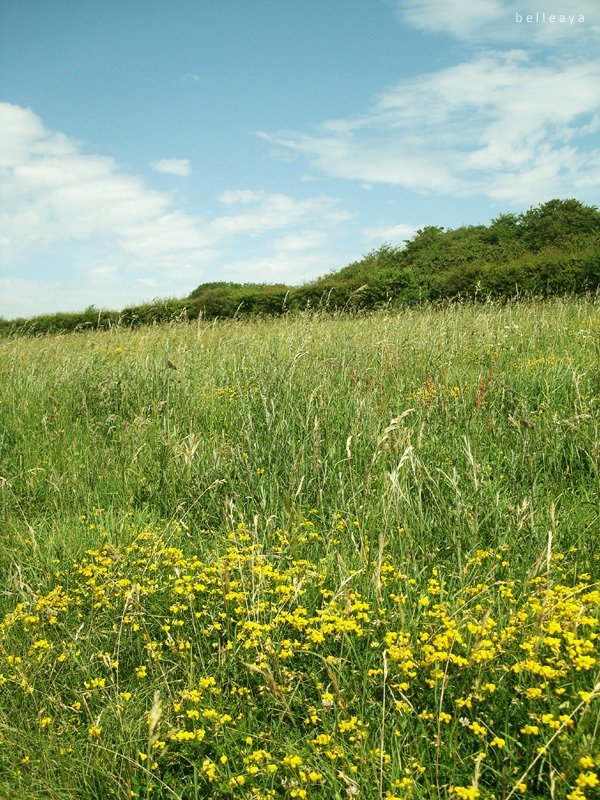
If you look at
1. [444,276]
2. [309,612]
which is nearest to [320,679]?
[309,612]

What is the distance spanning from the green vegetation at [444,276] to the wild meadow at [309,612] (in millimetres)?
5730

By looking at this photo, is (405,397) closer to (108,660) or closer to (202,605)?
(202,605)

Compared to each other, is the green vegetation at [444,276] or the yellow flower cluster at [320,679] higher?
the green vegetation at [444,276]

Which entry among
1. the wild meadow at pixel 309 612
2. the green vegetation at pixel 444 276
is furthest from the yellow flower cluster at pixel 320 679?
the green vegetation at pixel 444 276

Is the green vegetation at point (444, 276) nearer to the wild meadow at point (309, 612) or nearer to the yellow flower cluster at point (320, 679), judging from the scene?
the wild meadow at point (309, 612)

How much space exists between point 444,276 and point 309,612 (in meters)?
13.2

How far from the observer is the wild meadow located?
1.81m

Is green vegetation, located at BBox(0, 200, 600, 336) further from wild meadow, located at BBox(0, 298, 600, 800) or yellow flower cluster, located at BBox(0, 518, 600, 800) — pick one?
yellow flower cluster, located at BBox(0, 518, 600, 800)

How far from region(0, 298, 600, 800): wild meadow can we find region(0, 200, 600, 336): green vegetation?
5730 millimetres

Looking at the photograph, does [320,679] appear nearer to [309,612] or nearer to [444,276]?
[309,612]

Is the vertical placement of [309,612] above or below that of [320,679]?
above

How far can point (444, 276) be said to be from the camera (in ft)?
47.9

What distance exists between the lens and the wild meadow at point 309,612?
5.94ft

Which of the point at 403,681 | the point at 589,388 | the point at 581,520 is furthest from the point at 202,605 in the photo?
the point at 589,388
